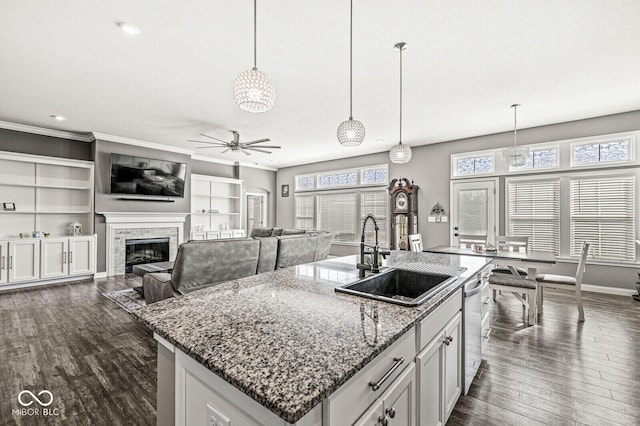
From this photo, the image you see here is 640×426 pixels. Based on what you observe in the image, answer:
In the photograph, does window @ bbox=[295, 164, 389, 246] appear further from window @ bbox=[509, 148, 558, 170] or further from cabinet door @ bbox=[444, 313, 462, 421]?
cabinet door @ bbox=[444, 313, 462, 421]

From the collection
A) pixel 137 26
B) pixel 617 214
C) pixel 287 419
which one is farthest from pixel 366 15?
pixel 617 214

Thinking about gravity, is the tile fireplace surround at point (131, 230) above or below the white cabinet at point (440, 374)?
above

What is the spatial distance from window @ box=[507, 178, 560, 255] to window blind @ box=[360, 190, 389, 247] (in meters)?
2.64

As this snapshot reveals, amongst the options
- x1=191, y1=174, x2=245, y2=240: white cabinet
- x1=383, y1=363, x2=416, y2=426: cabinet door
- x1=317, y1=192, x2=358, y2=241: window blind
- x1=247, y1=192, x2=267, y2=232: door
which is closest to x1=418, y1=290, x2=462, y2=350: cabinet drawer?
x1=383, y1=363, x2=416, y2=426: cabinet door

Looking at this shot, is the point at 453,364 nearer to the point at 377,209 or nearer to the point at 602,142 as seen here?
the point at 602,142

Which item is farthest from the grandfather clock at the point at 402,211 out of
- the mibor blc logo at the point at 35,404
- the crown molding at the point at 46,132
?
the crown molding at the point at 46,132

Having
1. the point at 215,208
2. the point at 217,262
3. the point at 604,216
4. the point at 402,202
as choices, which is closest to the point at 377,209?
the point at 402,202

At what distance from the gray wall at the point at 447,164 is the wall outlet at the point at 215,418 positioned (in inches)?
236

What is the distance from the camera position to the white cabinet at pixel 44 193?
17.0 ft

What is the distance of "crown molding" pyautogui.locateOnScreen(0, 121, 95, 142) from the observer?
5.14 metres

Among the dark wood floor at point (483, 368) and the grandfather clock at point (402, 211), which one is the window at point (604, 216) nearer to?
the dark wood floor at point (483, 368)

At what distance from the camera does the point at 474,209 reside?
586 cm

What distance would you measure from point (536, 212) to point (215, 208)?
Answer: 749 cm

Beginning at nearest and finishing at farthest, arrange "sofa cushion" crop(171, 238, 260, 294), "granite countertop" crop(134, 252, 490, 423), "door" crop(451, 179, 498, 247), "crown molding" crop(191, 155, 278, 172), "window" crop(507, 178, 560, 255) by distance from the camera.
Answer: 1. "granite countertop" crop(134, 252, 490, 423)
2. "sofa cushion" crop(171, 238, 260, 294)
3. "window" crop(507, 178, 560, 255)
4. "door" crop(451, 179, 498, 247)
5. "crown molding" crop(191, 155, 278, 172)
